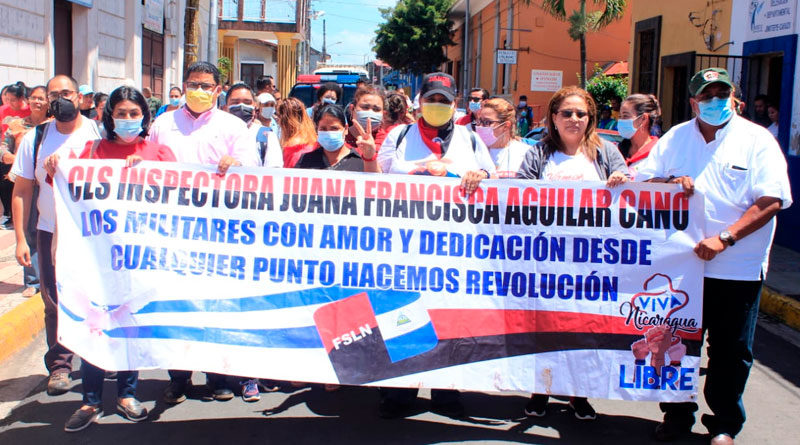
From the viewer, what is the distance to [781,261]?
9.16m

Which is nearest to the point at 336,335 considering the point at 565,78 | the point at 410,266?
the point at 410,266

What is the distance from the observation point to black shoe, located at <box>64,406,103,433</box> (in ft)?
13.8

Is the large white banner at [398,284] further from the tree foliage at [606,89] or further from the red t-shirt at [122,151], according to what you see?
the tree foliage at [606,89]

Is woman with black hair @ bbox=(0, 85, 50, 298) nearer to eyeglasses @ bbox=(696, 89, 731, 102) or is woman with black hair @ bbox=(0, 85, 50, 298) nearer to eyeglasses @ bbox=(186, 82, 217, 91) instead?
eyeglasses @ bbox=(186, 82, 217, 91)

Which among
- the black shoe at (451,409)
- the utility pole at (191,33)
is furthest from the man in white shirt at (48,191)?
the utility pole at (191,33)

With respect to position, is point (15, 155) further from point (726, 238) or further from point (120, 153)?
point (726, 238)

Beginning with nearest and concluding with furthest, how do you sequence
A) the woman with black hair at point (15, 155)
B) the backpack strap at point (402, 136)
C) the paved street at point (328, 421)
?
the paved street at point (328, 421), the backpack strap at point (402, 136), the woman with black hair at point (15, 155)

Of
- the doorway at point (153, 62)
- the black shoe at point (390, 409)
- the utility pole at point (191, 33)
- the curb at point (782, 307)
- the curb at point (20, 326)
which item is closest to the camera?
the black shoe at point (390, 409)

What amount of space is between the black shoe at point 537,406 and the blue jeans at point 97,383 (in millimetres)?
2299

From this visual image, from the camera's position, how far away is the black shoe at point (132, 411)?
14.0 feet

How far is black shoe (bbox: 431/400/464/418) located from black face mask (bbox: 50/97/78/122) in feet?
9.32

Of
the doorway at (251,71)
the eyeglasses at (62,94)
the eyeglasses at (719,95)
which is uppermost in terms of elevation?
the doorway at (251,71)

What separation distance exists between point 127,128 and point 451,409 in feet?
8.07

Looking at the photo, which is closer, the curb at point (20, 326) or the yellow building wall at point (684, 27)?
Result: the curb at point (20, 326)
